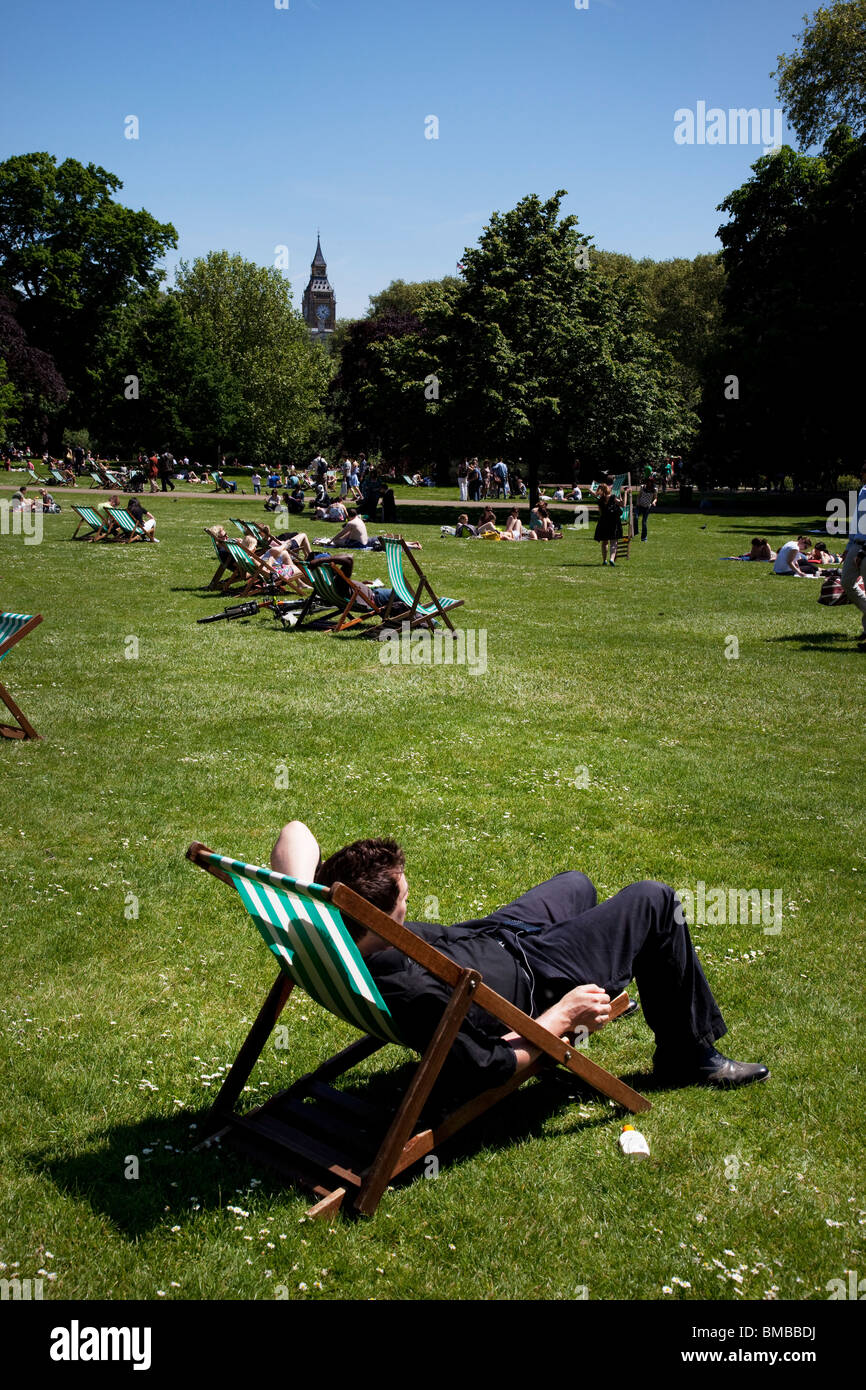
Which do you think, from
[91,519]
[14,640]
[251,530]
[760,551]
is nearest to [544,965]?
[14,640]

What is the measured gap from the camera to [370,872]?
3.44m

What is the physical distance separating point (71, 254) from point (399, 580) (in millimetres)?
48062

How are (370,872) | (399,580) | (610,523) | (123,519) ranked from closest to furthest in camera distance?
(370,872) < (399,580) < (610,523) < (123,519)

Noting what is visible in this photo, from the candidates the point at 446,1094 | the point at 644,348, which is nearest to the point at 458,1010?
the point at 446,1094

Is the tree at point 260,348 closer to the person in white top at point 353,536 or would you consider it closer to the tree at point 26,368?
the tree at point 26,368

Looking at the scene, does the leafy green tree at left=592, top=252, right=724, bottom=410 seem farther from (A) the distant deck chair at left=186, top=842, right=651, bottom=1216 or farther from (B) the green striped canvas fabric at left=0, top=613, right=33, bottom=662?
(A) the distant deck chair at left=186, top=842, right=651, bottom=1216

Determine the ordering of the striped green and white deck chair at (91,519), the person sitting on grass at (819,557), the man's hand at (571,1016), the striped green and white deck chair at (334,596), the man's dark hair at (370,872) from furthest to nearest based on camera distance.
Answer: the striped green and white deck chair at (91,519) < the person sitting on grass at (819,557) < the striped green and white deck chair at (334,596) < the man's hand at (571,1016) < the man's dark hair at (370,872)

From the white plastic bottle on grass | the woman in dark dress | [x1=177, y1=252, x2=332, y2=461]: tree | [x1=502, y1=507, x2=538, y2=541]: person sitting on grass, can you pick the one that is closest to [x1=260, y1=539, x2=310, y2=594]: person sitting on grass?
the woman in dark dress

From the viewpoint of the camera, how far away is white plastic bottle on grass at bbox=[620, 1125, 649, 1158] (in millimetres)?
3736

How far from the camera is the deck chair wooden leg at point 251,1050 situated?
373 centimetres

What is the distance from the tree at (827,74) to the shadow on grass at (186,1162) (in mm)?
53986

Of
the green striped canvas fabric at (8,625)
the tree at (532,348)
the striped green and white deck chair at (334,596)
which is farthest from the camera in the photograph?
the tree at (532,348)

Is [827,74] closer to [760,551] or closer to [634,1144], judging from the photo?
[760,551]

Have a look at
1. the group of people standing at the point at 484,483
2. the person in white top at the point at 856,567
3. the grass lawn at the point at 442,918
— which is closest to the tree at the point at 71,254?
the group of people standing at the point at 484,483
